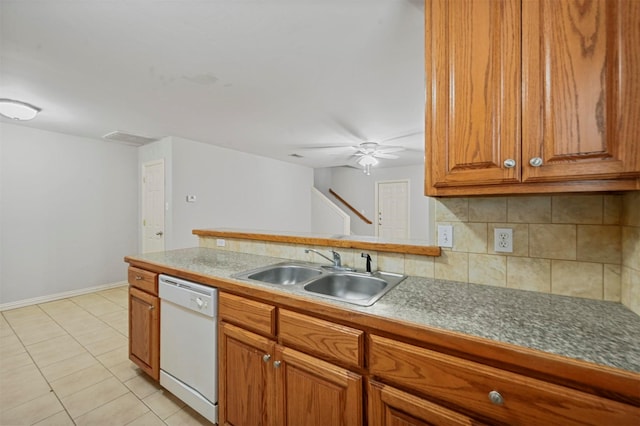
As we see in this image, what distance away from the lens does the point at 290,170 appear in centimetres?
622

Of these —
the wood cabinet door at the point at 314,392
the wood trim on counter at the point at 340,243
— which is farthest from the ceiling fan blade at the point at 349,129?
the wood cabinet door at the point at 314,392

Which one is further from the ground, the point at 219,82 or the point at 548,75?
the point at 219,82

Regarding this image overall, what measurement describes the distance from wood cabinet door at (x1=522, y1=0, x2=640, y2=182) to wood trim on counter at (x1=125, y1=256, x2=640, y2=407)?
57cm

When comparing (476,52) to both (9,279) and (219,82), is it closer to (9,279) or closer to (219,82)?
(219,82)

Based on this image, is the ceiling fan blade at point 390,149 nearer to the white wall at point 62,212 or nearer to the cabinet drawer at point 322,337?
the cabinet drawer at point 322,337

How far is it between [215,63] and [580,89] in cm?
210

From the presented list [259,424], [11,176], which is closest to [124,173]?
[11,176]

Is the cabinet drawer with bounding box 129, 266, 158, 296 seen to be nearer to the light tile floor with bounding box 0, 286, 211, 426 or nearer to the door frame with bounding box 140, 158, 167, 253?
the light tile floor with bounding box 0, 286, 211, 426

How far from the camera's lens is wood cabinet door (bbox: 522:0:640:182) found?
0.79 metres

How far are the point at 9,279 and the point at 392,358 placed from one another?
→ 16.1 feet

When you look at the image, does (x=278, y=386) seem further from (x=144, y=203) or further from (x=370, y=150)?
(x=144, y=203)

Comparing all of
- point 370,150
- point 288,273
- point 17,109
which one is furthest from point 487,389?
point 17,109

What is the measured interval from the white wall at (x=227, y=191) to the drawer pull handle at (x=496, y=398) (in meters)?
4.12

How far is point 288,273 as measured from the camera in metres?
1.84
